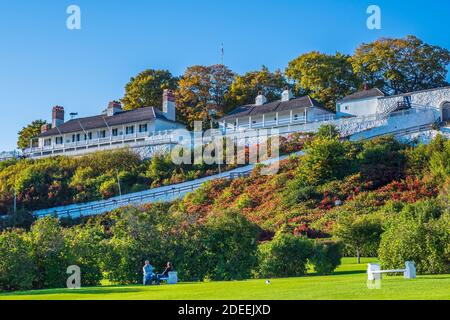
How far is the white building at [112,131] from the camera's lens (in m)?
67.3

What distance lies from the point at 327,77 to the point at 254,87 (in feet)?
25.6

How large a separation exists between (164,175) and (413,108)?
21061mm

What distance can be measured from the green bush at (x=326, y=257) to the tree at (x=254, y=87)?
1956 inches

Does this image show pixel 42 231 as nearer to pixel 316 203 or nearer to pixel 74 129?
pixel 316 203

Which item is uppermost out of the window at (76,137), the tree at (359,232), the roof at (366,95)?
the roof at (366,95)

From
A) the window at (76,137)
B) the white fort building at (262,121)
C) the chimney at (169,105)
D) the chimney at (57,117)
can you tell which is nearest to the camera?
the white fort building at (262,121)

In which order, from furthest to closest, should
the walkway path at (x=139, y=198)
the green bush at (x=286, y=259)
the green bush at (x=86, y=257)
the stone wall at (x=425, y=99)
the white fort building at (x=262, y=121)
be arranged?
the stone wall at (x=425, y=99) < the white fort building at (x=262, y=121) < the walkway path at (x=139, y=198) < the green bush at (x=286, y=259) < the green bush at (x=86, y=257)

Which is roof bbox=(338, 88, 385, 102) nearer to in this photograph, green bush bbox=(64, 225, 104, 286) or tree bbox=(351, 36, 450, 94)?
tree bbox=(351, 36, 450, 94)

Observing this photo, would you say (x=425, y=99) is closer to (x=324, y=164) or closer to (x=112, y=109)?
(x=324, y=164)

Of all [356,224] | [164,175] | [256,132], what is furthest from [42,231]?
[256,132]

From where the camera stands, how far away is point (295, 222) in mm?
43969

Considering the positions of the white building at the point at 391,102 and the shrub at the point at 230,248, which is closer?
the shrub at the point at 230,248

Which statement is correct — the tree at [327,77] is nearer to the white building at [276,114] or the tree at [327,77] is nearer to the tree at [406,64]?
the tree at [406,64]

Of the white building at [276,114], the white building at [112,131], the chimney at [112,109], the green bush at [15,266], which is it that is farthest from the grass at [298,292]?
the chimney at [112,109]
